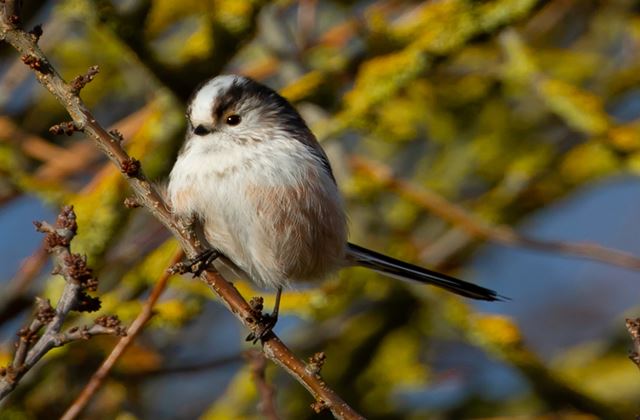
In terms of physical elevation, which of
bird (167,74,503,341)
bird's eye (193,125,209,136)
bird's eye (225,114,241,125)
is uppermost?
bird's eye (225,114,241,125)

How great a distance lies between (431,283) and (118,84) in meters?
1.89

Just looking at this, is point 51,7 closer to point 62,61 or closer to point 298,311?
point 62,61

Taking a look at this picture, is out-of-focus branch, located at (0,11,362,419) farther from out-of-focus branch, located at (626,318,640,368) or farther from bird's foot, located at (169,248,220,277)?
out-of-focus branch, located at (626,318,640,368)

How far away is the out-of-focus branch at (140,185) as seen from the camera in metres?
2.19

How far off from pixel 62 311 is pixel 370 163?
226 cm

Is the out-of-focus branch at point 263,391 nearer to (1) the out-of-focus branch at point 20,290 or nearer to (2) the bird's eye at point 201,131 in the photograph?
(2) the bird's eye at point 201,131

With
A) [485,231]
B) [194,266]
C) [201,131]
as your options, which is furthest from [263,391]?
[485,231]

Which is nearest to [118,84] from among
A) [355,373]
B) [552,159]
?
[355,373]

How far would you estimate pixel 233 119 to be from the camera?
10.7 ft

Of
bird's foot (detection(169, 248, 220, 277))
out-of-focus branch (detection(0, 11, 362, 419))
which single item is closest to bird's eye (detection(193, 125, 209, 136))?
bird's foot (detection(169, 248, 220, 277))

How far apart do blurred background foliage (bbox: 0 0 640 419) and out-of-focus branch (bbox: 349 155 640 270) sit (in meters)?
0.04

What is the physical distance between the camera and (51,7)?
4219 mm

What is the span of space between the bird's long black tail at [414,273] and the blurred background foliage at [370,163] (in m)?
0.19

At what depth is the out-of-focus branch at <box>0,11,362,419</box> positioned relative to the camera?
2191 millimetres
